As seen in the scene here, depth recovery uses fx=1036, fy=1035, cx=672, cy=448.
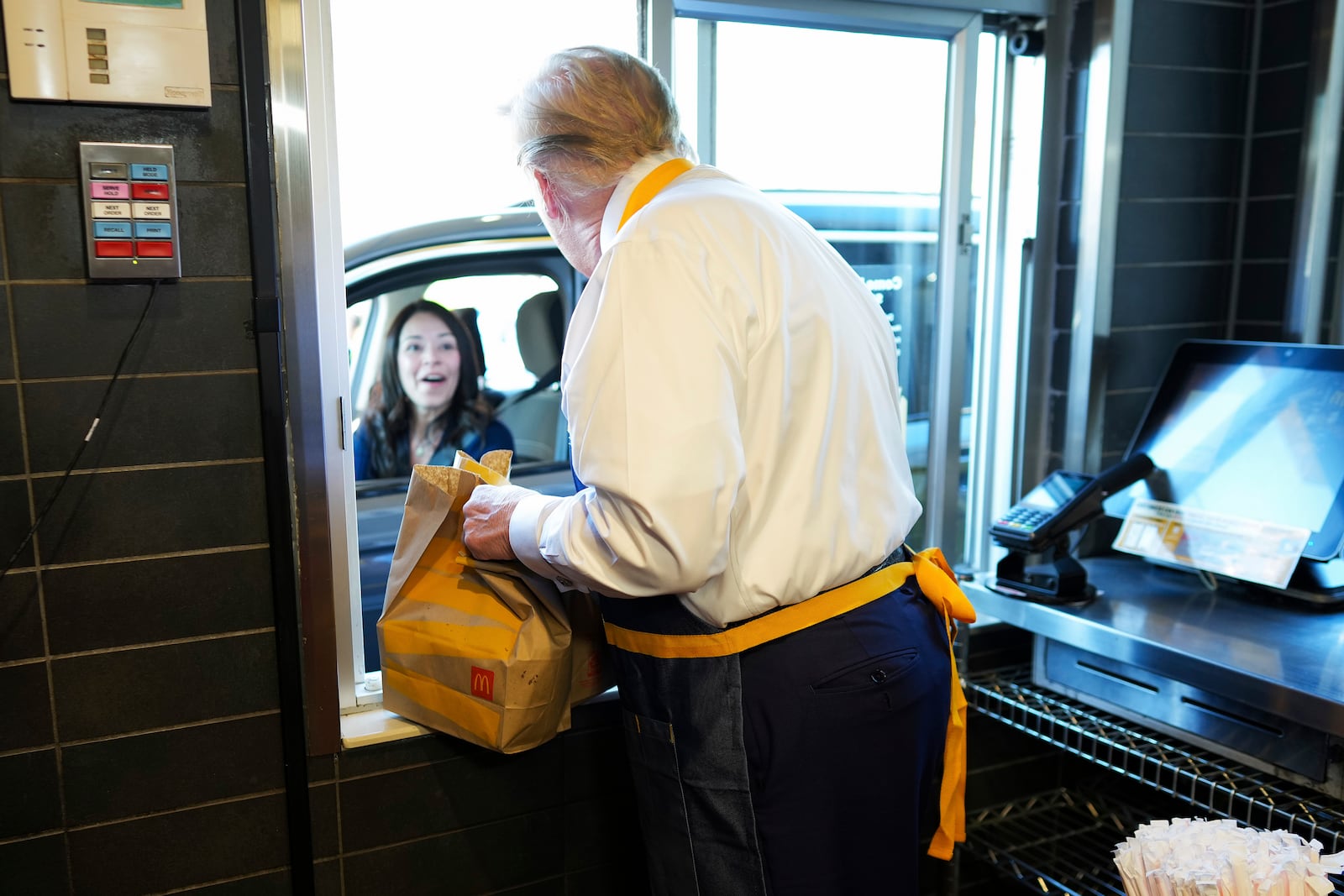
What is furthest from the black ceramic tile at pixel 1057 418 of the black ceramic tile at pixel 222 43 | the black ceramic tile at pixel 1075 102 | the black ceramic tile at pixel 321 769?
the black ceramic tile at pixel 222 43

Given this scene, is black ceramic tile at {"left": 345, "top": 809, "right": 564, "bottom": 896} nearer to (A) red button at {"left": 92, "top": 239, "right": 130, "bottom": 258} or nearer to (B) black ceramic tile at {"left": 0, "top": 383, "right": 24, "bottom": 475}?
(B) black ceramic tile at {"left": 0, "top": 383, "right": 24, "bottom": 475}

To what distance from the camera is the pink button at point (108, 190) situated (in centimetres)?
131

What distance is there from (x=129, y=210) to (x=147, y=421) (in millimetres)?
277

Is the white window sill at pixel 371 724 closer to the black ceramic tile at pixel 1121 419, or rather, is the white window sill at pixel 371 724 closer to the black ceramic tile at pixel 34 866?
the black ceramic tile at pixel 34 866

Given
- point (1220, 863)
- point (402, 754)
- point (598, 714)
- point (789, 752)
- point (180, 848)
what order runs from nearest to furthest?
point (1220, 863)
point (789, 752)
point (180, 848)
point (402, 754)
point (598, 714)

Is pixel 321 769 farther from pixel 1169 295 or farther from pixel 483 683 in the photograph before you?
pixel 1169 295

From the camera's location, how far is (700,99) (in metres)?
1.83

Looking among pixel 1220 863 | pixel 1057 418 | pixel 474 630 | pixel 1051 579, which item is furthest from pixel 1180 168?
pixel 474 630

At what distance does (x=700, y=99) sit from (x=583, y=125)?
588mm

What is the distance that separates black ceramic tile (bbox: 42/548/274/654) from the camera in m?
1.39

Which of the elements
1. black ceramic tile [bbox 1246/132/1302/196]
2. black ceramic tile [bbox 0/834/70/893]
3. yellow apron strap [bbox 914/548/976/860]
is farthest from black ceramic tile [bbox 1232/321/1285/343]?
black ceramic tile [bbox 0/834/70/893]

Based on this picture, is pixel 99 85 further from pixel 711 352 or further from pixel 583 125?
pixel 711 352

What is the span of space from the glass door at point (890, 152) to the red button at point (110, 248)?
36.1 inches

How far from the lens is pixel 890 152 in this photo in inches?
80.2
